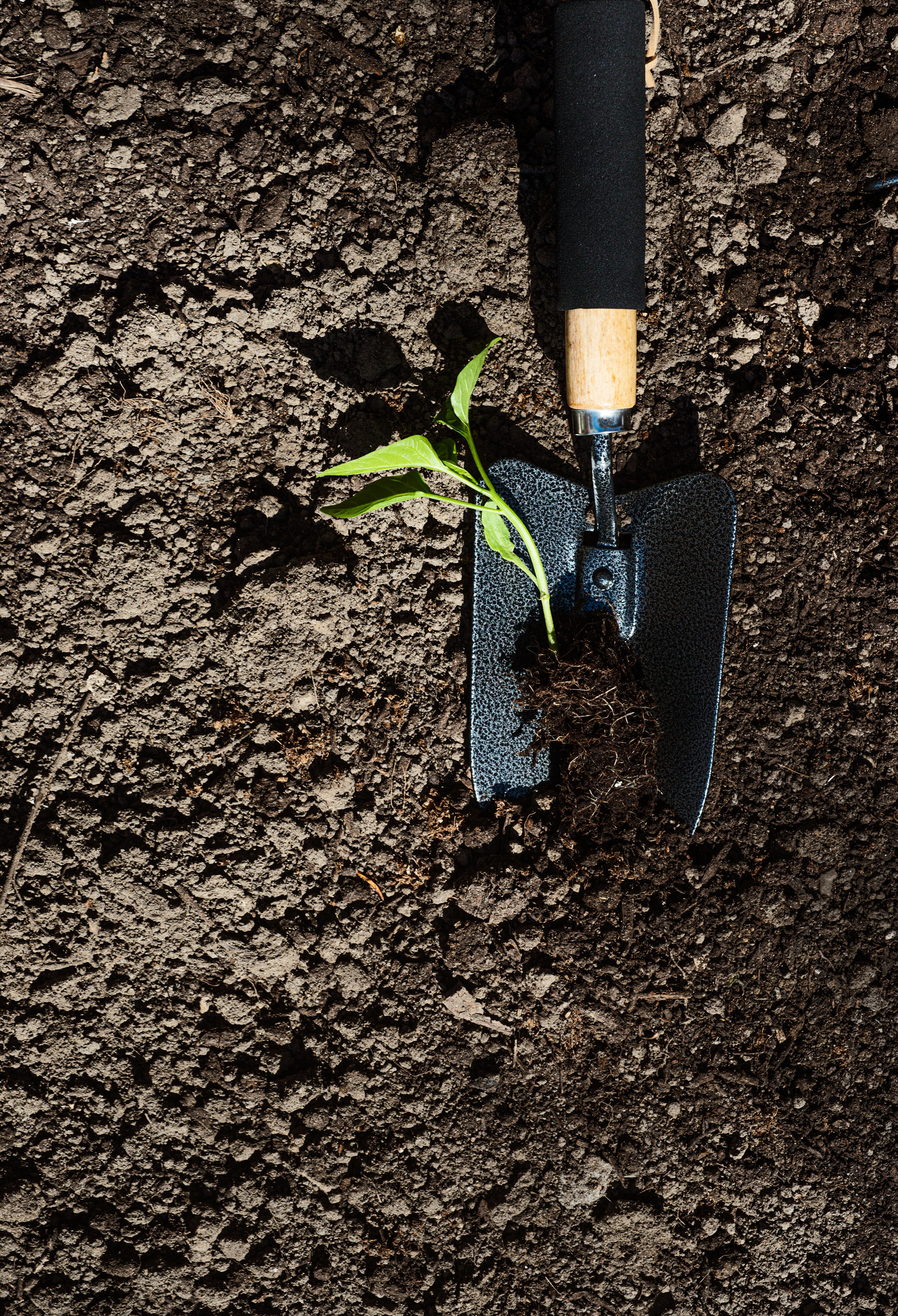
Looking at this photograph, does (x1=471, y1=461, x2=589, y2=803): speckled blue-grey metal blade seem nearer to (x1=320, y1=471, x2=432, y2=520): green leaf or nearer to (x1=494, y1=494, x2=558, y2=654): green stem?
(x1=494, y1=494, x2=558, y2=654): green stem

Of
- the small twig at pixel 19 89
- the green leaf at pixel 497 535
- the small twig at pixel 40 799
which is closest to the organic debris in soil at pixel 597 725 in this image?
the green leaf at pixel 497 535

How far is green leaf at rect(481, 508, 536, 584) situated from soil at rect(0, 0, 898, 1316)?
12cm

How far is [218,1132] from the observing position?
140 centimetres

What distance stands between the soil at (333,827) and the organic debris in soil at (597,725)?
0.29 ft

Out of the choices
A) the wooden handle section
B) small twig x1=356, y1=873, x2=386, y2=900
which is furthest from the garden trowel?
small twig x1=356, y1=873, x2=386, y2=900

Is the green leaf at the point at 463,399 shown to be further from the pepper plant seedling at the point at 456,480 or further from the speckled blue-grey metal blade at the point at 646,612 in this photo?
the speckled blue-grey metal blade at the point at 646,612

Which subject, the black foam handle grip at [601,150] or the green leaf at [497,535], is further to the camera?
the green leaf at [497,535]

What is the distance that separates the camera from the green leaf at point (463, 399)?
1296mm

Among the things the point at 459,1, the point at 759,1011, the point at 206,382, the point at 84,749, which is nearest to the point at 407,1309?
the point at 759,1011

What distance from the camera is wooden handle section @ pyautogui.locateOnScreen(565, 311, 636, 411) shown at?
4.24 feet

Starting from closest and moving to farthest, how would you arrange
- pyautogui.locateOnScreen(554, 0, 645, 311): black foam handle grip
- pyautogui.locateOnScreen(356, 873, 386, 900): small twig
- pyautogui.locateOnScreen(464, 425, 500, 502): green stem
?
pyautogui.locateOnScreen(554, 0, 645, 311): black foam handle grip → pyautogui.locateOnScreen(464, 425, 500, 502): green stem → pyautogui.locateOnScreen(356, 873, 386, 900): small twig

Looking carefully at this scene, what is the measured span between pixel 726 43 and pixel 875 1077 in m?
1.95

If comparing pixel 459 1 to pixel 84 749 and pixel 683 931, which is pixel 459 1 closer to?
pixel 84 749

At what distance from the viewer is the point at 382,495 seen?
1.30 meters
